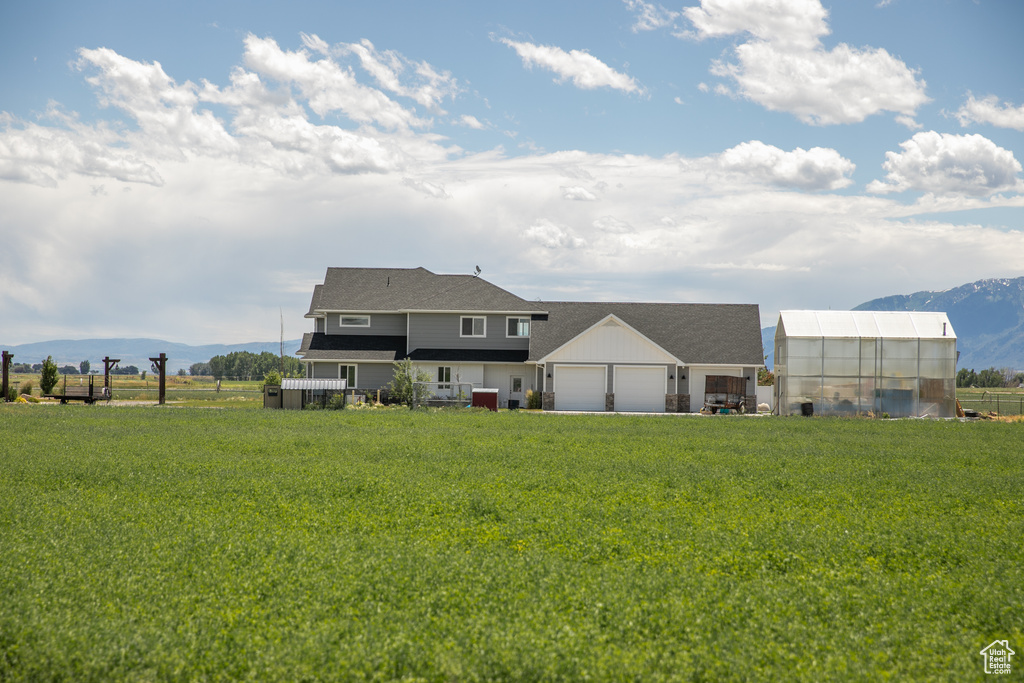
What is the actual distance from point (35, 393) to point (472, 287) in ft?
77.4

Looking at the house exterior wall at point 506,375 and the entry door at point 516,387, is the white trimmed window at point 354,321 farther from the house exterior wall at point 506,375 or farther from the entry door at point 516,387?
the entry door at point 516,387

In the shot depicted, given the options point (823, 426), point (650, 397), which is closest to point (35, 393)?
point (650, 397)

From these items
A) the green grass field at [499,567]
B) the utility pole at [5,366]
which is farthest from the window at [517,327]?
the green grass field at [499,567]

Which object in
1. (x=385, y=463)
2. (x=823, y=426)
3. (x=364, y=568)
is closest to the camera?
(x=364, y=568)

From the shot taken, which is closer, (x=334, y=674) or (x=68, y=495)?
(x=334, y=674)

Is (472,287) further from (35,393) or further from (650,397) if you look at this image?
(35,393)

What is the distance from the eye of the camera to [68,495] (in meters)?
11.9

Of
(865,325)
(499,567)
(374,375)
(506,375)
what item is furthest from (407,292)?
(499,567)

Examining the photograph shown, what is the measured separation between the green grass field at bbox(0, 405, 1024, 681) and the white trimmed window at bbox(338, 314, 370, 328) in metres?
26.6

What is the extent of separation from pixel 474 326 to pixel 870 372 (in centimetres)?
1958

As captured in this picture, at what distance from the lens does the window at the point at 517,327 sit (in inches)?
1657

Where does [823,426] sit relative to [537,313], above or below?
below

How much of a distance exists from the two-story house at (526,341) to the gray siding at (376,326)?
0.18 ft

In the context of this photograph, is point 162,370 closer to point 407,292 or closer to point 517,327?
point 407,292
